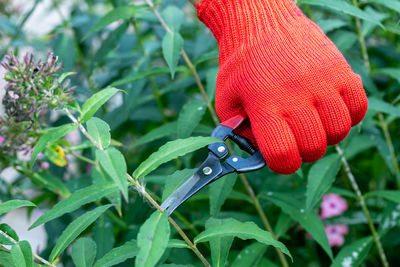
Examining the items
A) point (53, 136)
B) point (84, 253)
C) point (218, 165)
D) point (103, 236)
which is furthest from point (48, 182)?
point (218, 165)

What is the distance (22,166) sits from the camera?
4.38 feet

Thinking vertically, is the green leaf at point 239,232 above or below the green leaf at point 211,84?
below

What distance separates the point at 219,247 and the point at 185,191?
0.50ft

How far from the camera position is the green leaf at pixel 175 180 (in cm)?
90

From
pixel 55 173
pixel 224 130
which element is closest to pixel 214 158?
pixel 224 130

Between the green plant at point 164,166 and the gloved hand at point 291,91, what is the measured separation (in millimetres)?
147

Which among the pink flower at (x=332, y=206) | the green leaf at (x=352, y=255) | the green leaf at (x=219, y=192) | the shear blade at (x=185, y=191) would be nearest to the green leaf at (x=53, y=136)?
the shear blade at (x=185, y=191)

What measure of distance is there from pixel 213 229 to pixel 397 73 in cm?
84

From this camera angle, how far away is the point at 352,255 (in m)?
1.27

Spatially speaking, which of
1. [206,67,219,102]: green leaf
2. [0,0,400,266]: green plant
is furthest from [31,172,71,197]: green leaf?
[206,67,219,102]: green leaf

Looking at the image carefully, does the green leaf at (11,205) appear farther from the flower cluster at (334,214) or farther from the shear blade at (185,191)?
the flower cluster at (334,214)

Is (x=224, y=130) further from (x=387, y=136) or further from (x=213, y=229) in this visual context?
(x=387, y=136)

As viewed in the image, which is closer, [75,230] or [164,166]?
[75,230]

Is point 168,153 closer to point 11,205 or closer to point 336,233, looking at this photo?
point 11,205
